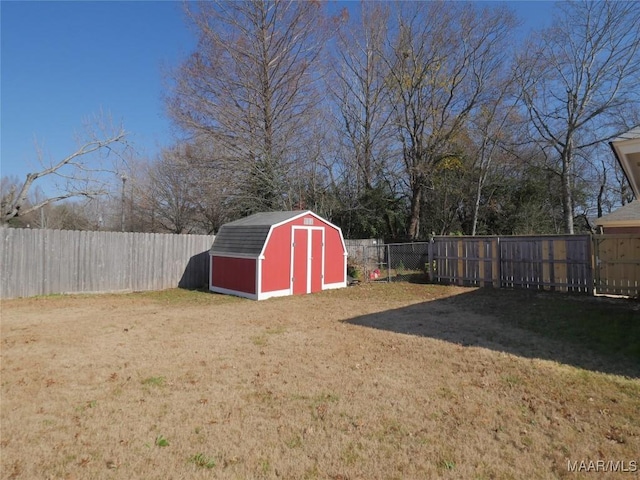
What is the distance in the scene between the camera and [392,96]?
21.3 m

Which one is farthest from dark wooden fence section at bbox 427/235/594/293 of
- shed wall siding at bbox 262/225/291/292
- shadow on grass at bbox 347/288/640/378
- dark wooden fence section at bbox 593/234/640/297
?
shed wall siding at bbox 262/225/291/292

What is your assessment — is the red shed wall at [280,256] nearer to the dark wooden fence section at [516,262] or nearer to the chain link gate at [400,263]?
the chain link gate at [400,263]

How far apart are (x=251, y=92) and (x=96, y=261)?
37.5ft

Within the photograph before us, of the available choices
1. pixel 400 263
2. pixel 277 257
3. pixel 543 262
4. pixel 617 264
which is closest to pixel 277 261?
pixel 277 257

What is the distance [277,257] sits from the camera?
11336mm

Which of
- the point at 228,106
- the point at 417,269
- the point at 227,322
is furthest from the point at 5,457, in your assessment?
the point at 228,106

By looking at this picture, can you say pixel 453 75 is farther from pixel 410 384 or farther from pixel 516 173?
pixel 410 384

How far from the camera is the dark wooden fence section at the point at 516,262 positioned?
1113 centimetres

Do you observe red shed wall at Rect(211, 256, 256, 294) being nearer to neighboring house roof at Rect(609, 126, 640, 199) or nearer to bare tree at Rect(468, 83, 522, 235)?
neighboring house roof at Rect(609, 126, 640, 199)

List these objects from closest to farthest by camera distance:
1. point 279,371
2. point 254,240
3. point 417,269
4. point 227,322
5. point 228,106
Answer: point 279,371, point 227,322, point 254,240, point 417,269, point 228,106

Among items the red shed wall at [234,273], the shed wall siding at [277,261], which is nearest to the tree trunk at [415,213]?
the shed wall siding at [277,261]

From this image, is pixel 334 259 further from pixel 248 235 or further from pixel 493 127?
pixel 493 127

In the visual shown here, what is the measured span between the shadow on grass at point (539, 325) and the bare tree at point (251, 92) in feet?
37.6

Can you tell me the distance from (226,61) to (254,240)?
11.9 m
